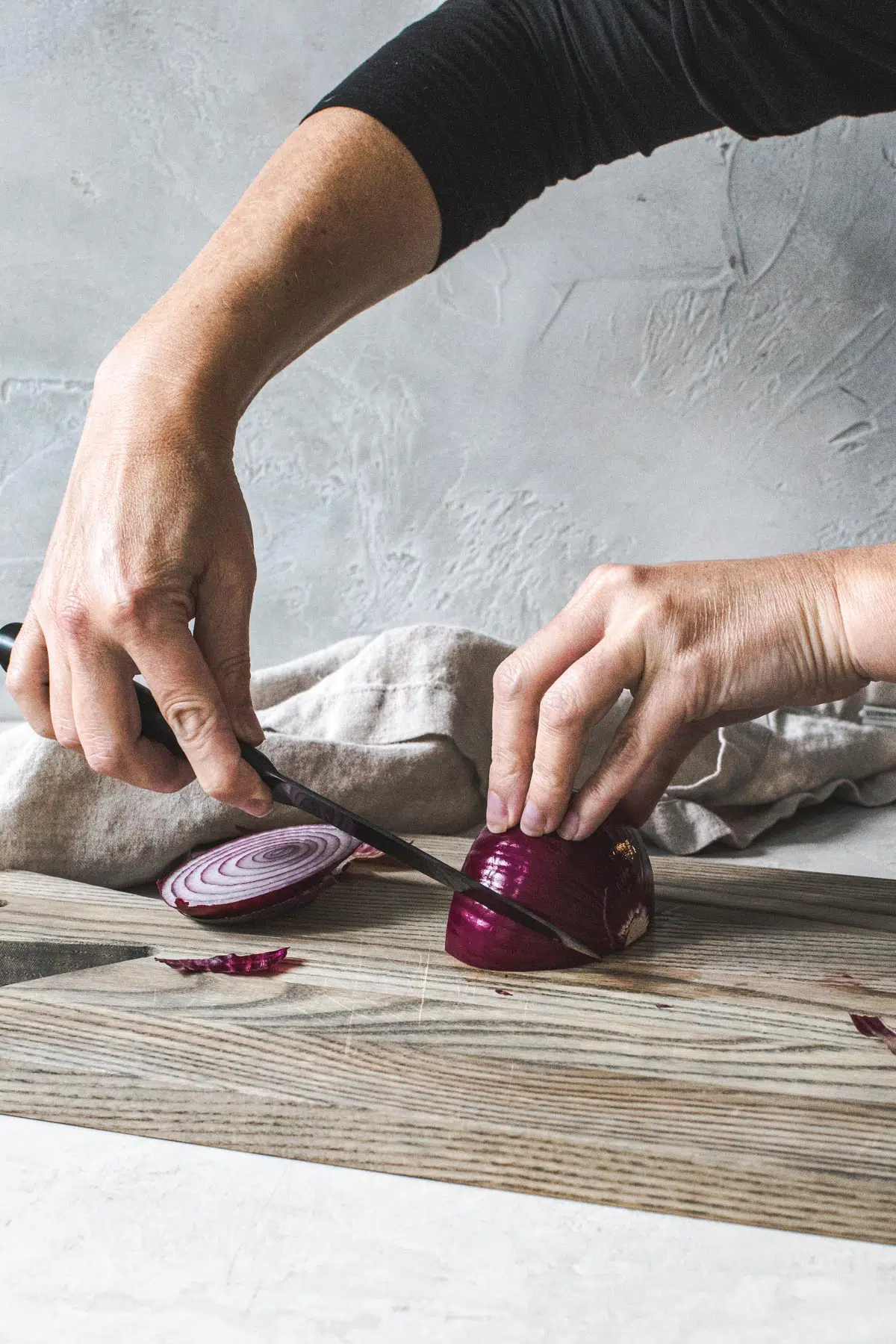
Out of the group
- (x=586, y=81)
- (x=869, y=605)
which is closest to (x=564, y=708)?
(x=869, y=605)

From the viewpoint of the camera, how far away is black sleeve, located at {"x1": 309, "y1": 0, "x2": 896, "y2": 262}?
1301mm

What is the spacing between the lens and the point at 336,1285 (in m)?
0.71

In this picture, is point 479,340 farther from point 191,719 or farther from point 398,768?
point 191,719

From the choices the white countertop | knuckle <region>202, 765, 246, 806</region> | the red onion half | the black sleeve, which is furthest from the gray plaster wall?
the white countertop

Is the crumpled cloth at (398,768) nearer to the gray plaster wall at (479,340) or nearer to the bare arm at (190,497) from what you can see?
the bare arm at (190,497)

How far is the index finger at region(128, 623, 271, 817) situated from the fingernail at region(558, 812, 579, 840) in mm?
313

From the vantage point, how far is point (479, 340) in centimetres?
219

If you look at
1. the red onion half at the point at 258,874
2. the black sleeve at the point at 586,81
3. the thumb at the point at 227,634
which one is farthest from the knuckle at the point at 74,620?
the black sleeve at the point at 586,81

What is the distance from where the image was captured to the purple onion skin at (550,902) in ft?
3.52

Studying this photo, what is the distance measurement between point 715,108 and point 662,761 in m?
0.84

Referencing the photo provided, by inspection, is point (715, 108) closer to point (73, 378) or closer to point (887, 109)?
point (887, 109)

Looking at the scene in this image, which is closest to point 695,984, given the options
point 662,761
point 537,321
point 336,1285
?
point 662,761

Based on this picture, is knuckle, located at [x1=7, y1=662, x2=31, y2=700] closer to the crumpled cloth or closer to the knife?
the knife

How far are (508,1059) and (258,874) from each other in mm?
444
